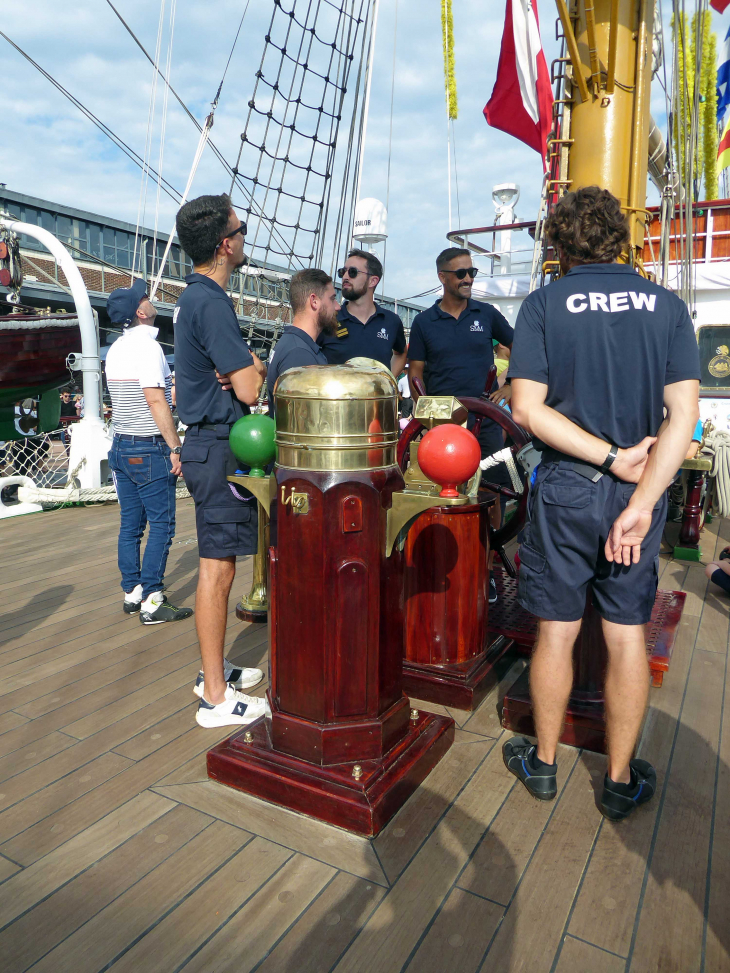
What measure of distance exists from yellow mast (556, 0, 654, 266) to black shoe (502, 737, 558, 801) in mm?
1781

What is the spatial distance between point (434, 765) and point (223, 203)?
5.90ft

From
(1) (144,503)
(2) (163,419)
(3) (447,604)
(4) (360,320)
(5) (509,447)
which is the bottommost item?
(3) (447,604)

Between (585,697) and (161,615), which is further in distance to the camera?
(161,615)

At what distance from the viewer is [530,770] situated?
5.97 ft

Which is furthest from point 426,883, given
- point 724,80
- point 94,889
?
point 724,80

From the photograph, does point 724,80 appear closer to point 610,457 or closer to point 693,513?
point 693,513

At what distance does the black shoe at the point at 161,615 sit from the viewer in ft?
10.2

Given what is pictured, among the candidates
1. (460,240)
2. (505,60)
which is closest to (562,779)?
(505,60)

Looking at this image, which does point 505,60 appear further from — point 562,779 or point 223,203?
point 562,779

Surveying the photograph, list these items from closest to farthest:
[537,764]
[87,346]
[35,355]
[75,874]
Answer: [75,874]
[537,764]
[87,346]
[35,355]

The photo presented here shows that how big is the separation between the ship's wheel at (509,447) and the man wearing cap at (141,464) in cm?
114

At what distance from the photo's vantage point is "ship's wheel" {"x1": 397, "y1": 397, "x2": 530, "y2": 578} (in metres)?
2.48

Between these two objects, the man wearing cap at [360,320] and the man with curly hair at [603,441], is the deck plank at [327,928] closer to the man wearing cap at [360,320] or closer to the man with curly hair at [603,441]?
the man with curly hair at [603,441]

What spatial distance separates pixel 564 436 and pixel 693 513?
316cm
